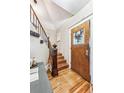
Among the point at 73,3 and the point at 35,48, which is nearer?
the point at 35,48

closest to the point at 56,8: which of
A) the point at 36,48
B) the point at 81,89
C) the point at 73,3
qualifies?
the point at 73,3

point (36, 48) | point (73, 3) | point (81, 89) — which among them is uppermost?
point (73, 3)

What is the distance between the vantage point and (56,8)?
5723mm

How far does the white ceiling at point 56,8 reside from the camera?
158 inches

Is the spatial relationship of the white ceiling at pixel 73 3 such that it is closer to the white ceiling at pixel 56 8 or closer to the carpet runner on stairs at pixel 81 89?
the white ceiling at pixel 56 8

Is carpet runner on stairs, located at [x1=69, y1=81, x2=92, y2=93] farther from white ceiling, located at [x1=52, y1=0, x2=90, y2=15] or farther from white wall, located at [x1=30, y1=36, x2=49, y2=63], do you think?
white ceiling, located at [x1=52, y1=0, x2=90, y2=15]

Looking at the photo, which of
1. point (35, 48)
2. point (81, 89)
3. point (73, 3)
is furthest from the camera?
point (73, 3)

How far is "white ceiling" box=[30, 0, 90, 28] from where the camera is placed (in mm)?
4013

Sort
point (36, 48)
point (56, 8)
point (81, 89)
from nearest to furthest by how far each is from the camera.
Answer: point (81, 89)
point (36, 48)
point (56, 8)

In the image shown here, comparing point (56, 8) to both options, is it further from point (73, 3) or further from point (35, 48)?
point (35, 48)

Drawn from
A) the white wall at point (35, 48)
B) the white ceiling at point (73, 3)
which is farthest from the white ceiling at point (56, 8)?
the white wall at point (35, 48)

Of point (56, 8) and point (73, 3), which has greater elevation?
point (56, 8)

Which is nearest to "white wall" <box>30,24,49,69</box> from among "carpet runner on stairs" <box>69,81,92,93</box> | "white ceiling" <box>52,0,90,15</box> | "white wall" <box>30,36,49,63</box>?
"white wall" <box>30,36,49,63</box>
